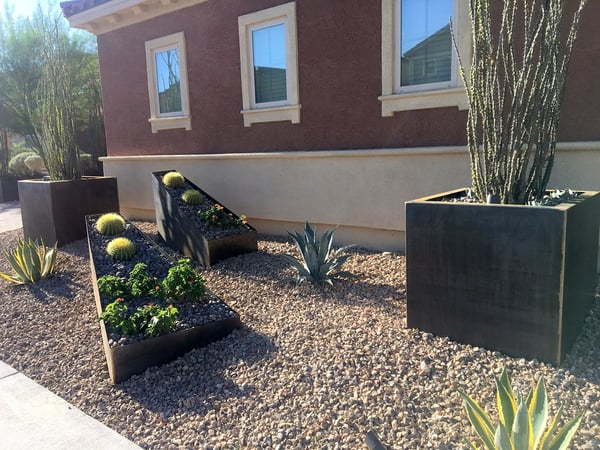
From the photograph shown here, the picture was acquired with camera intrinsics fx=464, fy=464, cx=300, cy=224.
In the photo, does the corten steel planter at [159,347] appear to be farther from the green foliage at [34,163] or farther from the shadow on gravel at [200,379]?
the green foliage at [34,163]

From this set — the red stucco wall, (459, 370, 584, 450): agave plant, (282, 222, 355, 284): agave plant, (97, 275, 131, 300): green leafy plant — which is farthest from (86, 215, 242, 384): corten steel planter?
the red stucco wall

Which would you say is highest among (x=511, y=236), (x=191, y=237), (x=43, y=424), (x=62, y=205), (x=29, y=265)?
(x=511, y=236)

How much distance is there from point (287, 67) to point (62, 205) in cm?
440

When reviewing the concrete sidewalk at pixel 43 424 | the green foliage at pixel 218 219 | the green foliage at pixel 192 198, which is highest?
the green foliage at pixel 192 198

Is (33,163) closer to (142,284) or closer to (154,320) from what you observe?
(142,284)

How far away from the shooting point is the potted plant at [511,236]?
3.19 m

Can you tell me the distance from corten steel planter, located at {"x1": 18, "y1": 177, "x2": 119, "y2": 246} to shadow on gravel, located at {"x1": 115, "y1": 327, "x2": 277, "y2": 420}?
4.97 m

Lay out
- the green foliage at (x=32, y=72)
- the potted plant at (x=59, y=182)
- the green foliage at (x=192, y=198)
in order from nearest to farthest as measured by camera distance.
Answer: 1. the green foliage at (x=192, y=198)
2. the potted plant at (x=59, y=182)
3. the green foliage at (x=32, y=72)

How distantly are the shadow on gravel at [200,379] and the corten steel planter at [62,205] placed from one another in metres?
4.97

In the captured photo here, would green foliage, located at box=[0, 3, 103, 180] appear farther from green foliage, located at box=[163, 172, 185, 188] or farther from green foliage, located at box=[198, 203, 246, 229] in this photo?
green foliage, located at box=[198, 203, 246, 229]

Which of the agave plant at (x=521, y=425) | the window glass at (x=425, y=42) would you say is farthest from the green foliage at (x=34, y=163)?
the agave plant at (x=521, y=425)

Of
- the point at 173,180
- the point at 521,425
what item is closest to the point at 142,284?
the point at 173,180

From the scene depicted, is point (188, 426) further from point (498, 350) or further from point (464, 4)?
point (464, 4)

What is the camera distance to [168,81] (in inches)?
380
